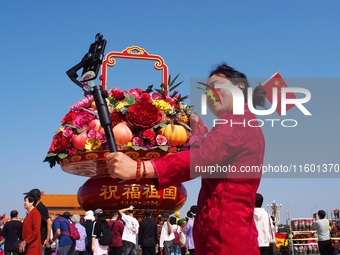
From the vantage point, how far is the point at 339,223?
12344 millimetres

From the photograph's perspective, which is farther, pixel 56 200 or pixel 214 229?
pixel 56 200

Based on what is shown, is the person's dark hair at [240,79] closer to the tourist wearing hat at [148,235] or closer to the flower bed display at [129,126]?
the flower bed display at [129,126]

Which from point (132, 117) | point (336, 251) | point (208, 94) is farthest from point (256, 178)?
point (336, 251)

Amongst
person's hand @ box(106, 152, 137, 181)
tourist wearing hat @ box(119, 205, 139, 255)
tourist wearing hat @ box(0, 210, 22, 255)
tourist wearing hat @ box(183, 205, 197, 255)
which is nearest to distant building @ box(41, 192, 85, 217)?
tourist wearing hat @ box(119, 205, 139, 255)

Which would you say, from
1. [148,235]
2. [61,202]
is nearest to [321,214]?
[148,235]

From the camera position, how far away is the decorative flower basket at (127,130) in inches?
226

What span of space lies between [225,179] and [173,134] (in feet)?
11.6

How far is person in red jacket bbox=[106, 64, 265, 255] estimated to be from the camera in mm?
2205

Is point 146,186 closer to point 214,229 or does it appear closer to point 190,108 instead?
point 190,108

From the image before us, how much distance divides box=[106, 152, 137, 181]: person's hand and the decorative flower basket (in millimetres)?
3509

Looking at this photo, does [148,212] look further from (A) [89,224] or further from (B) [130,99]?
(A) [89,224]

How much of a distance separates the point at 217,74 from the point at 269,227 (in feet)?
14.0

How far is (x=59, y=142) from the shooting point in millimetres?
6281

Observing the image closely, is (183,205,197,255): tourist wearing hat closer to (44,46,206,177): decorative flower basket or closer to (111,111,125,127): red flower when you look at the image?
(44,46,206,177): decorative flower basket
